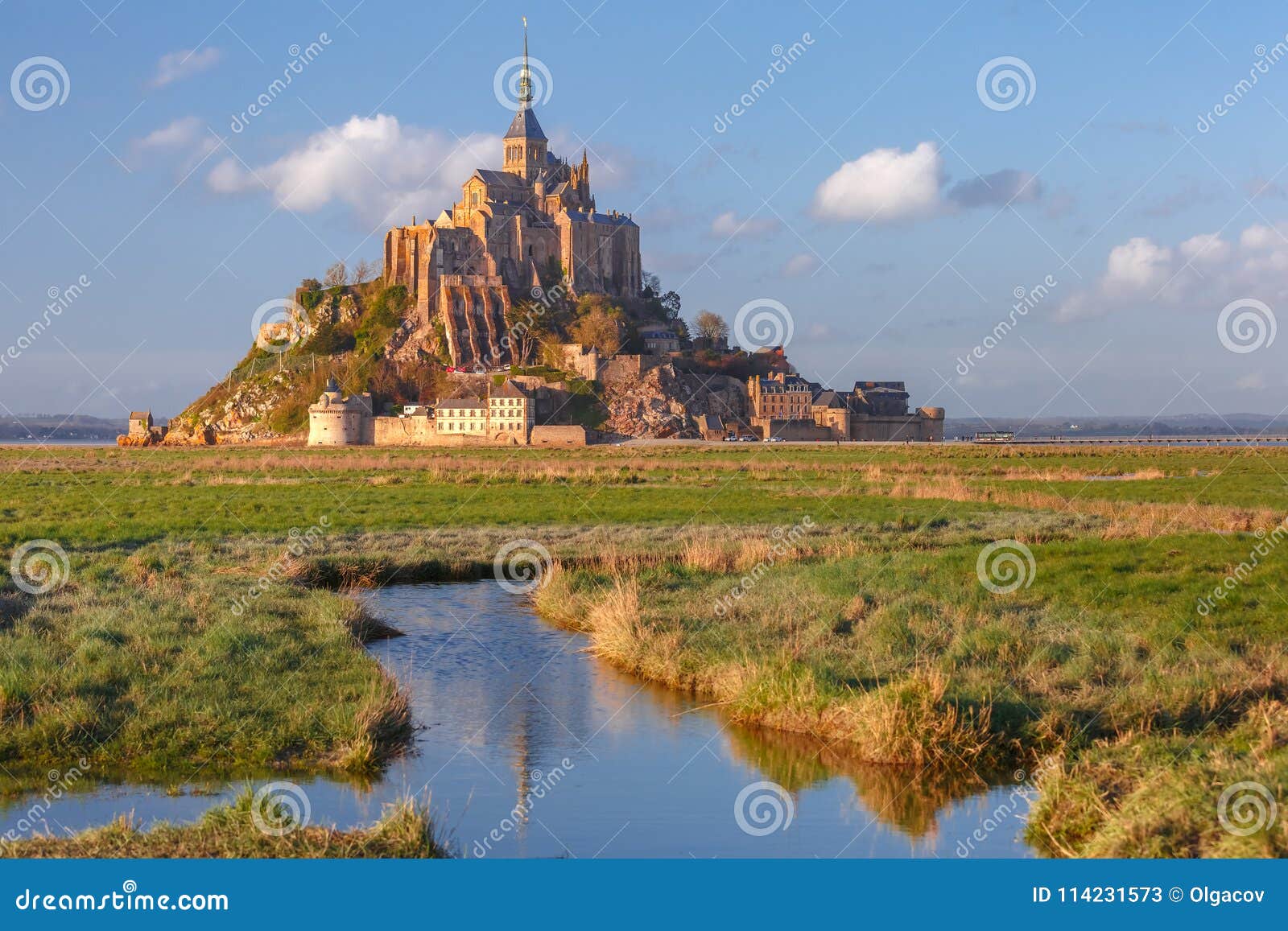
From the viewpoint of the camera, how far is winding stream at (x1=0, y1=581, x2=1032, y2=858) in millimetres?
9648

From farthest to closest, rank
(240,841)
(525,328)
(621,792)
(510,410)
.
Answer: (525,328)
(510,410)
(621,792)
(240,841)

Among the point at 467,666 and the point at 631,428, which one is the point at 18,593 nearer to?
the point at 467,666

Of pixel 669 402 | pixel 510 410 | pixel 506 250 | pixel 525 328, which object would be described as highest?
pixel 506 250

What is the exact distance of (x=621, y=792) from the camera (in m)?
10.9

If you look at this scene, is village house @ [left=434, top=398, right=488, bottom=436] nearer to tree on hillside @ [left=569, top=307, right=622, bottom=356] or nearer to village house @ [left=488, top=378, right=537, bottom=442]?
village house @ [left=488, top=378, right=537, bottom=442]

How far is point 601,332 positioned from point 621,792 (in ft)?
299

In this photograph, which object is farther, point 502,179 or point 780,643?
point 502,179

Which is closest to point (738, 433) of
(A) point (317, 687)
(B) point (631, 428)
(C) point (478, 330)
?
(B) point (631, 428)

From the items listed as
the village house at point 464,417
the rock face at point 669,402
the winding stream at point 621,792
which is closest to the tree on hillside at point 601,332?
the rock face at point 669,402

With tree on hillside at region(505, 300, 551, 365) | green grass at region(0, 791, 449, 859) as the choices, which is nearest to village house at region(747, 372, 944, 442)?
tree on hillside at region(505, 300, 551, 365)

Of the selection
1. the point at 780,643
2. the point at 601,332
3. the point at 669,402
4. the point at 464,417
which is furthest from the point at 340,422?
the point at 780,643

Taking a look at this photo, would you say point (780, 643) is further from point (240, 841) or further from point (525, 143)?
point (525, 143)

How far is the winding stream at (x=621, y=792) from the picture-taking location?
9.65 metres

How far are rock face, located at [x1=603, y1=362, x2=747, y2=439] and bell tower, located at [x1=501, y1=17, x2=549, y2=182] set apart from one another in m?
23.4
